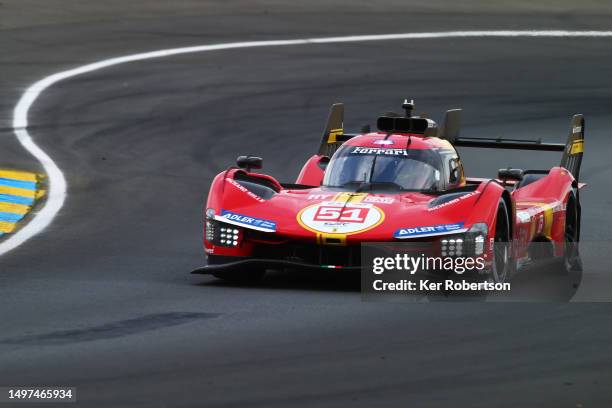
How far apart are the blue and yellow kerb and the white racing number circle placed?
4252mm

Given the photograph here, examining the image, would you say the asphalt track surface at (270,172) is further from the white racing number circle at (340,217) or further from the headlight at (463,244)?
the headlight at (463,244)

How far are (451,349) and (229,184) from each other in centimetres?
414

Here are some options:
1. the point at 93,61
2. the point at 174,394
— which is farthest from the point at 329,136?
the point at 93,61

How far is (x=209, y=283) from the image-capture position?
1302 cm

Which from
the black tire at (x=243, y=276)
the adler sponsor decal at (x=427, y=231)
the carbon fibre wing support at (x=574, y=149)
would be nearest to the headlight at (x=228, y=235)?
the black tire at (x=243, y=276)

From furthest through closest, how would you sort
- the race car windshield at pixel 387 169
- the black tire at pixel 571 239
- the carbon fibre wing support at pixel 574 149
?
the carbon fibre wing support at pixel 574 149 < the black tire at pixel 571 239 < the race car windshield at pixel 387 169

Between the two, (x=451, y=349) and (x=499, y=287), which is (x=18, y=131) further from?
(x=451, y=349)

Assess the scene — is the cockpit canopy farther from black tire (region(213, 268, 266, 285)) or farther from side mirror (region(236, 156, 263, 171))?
black tire (region(213, 268, 266, 285))

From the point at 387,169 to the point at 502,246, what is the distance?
155 centimetres

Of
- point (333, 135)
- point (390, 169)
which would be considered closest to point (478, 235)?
point (390, 169)

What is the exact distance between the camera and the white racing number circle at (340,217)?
12430mm

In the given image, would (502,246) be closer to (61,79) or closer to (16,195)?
(16,195)

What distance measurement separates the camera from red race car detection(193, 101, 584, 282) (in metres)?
12.4

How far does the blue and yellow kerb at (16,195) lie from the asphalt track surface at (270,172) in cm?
48
